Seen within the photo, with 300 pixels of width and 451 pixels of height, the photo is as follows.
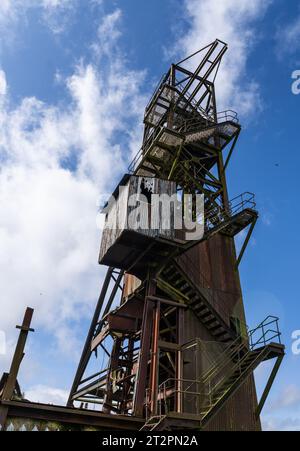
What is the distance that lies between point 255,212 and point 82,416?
1225 centimetres

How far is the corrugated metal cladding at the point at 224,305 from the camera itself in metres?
16.5

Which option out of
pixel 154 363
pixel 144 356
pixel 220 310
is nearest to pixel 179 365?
pixel 154 363

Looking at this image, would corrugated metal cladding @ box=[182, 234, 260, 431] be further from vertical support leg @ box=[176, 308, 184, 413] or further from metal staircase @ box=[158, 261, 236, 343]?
vertical support leg @ box=[176, 308, 184, 413]

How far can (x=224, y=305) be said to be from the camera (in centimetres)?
1966

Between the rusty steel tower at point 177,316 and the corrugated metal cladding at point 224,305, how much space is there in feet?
0.14

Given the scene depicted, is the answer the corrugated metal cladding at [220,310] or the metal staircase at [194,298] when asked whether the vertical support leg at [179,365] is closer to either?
the corrugated metal cladding at [220,310]

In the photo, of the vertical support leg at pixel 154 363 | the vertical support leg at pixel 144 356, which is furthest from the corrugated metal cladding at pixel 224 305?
the vertical support leg at pixel 144 356

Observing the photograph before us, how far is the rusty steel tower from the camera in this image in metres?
15.3

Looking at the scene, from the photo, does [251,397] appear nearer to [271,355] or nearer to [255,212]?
[271,355]

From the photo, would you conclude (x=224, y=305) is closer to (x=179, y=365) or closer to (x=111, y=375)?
(x=179, y=365)

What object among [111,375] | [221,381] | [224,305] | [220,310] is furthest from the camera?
[224,305]

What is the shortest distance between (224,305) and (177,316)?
3193 mm
